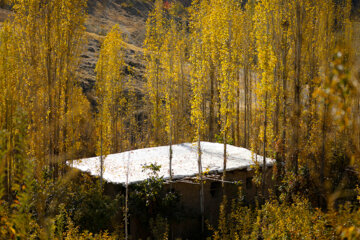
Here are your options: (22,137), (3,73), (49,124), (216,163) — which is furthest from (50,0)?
(22,137)

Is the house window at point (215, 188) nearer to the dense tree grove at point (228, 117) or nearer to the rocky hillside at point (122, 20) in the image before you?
the dense tree grove at point (228, 117)

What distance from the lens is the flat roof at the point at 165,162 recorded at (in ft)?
34.0

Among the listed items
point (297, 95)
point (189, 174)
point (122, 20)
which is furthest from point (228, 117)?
point (122, 20)

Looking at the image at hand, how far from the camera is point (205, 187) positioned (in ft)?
36.4

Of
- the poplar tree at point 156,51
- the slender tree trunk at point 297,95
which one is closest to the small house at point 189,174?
the slender tree trunk at point 297,95

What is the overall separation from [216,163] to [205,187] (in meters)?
1.07

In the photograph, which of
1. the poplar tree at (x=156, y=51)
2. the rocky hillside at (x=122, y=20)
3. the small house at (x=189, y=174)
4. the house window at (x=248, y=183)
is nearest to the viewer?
the small house at (x=189, y=174)

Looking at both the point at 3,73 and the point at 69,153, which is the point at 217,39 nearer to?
the point at 69,153

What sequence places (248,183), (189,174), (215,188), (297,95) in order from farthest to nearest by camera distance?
(248,183) → (297,95) → (215,188) → (189,174)

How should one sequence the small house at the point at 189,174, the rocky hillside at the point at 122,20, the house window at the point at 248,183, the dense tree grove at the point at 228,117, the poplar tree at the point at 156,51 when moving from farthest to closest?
1. the rocky hillside at the point at 122,20
2. the poplar tree at the point at 156,51
3. the house window at the point at 248,183
4. the small house at the point at 189,174
5. the dense tree grove at the point at 228,117

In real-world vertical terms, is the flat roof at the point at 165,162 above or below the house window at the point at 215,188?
above

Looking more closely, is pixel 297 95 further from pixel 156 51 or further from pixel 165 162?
pixel 156 51

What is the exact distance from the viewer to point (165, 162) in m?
11.9

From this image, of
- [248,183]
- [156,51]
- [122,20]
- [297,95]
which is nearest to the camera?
[297,95]
